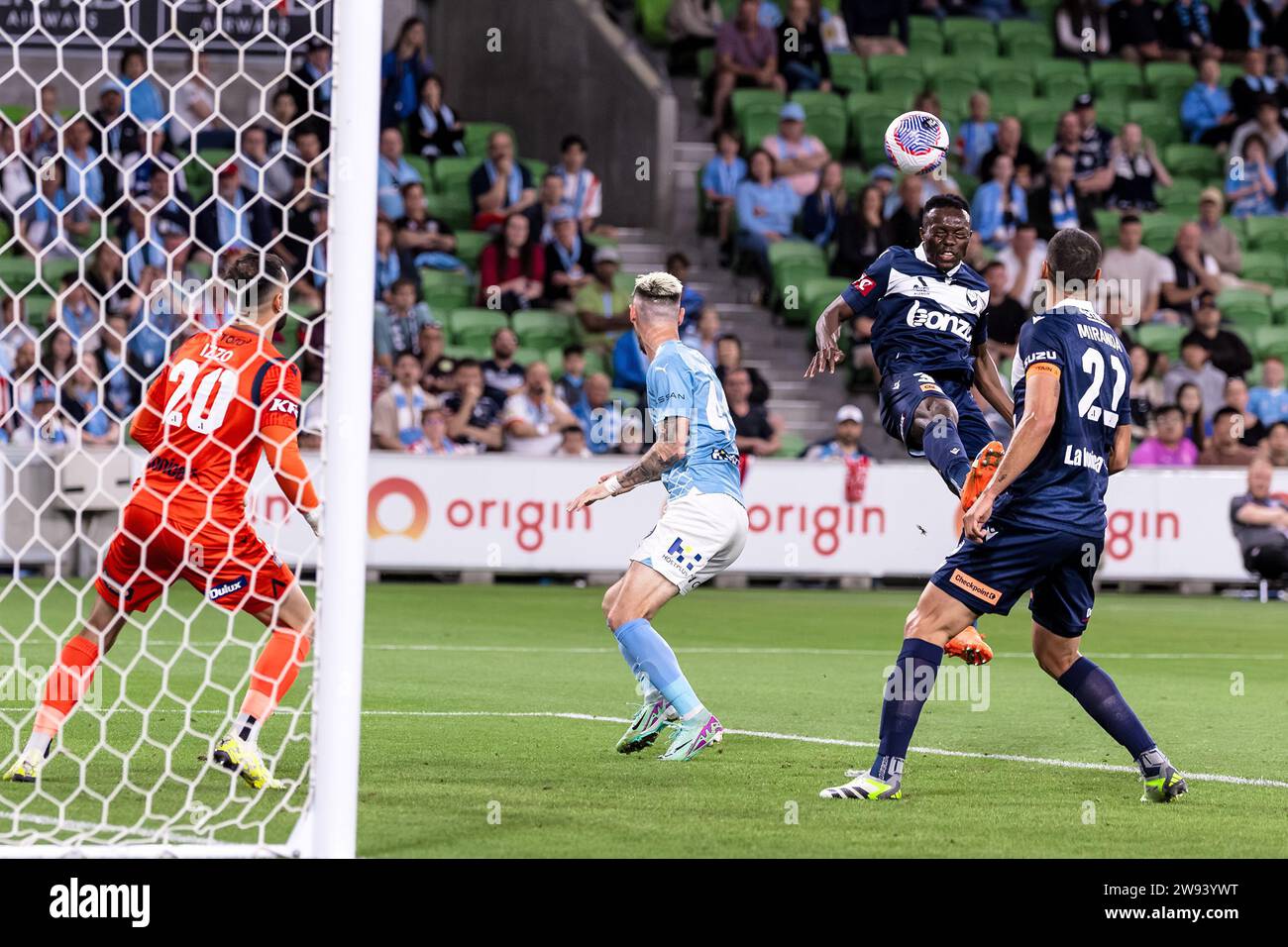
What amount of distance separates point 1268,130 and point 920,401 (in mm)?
15174

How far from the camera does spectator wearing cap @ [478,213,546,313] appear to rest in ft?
64.2

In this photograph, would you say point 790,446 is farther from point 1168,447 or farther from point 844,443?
point 1168,447

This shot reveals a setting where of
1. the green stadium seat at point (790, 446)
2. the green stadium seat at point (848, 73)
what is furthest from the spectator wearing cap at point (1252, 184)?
the green stadium seat at point (790, 446)

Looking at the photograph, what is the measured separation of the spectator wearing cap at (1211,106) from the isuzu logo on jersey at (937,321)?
599 inches

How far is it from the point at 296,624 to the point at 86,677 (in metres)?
0.82

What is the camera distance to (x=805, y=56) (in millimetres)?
22234

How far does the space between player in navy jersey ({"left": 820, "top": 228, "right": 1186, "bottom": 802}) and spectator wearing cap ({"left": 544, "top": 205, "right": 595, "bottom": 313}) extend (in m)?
13.1

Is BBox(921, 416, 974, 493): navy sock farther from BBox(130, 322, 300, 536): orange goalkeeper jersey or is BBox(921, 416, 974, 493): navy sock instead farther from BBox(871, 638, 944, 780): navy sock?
BBox(130, 322, 300, 536): orange goalkeeper jersey

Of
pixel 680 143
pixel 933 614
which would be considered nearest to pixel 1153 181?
pixel 680 143

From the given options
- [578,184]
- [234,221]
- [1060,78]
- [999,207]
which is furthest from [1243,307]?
[234,221]

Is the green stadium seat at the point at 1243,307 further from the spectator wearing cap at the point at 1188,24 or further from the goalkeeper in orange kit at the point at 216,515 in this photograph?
the goalkeeper in orange kit at the point at 216,515

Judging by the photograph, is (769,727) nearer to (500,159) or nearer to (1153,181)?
(500,159)

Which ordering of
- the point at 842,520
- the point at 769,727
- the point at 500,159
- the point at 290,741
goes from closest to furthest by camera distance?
1. the point at 290,741
2. the point at 769,727
3. the point at 842,520
4. the point at 500,159
